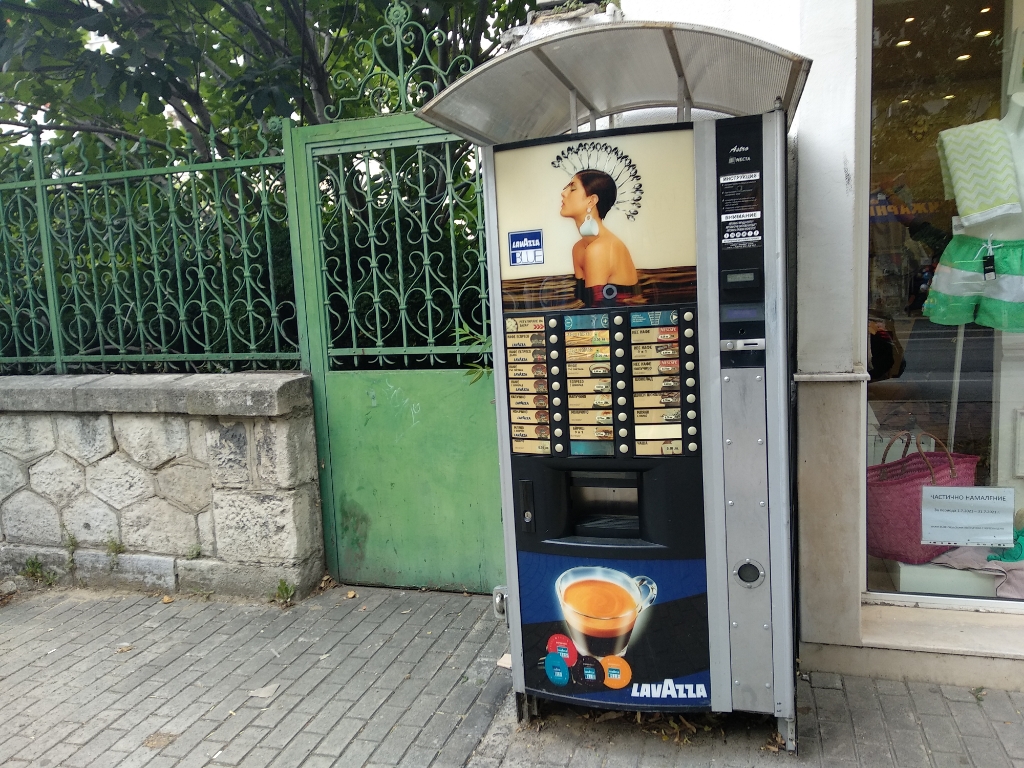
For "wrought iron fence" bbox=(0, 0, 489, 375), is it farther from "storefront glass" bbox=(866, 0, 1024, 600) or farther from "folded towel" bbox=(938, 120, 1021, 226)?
"folded towel" bbox=(938, 120, 1021, 226)

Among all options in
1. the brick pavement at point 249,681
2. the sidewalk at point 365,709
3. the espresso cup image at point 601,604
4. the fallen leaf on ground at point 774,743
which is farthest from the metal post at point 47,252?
the fallen leaf on ground at point 774,743

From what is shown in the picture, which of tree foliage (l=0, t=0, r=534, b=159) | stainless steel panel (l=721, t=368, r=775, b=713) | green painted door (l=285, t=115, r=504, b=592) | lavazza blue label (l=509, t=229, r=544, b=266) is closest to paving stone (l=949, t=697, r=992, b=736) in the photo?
stainless steel panel (l=721, t=368, r=775, b=713)

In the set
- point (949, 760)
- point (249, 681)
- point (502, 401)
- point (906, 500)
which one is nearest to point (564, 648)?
point (502, 401)

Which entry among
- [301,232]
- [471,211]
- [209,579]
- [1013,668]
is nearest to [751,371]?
[1013,668]

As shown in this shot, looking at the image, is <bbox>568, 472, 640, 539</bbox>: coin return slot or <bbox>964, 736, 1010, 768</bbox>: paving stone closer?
<bbox>964, 736, 1010, 768</bbox>: paving stone

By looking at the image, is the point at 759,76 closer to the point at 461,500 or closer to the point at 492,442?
the point at 492,442

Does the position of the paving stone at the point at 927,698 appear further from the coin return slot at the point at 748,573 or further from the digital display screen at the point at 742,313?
the digital display screen at the point at 742,313

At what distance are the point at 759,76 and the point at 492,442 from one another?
7.72 feet

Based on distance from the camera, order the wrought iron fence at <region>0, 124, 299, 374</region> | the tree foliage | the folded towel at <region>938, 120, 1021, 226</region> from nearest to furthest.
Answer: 1. the folded towel at <region>938, 120, 1021, 226</region>
2. the wrought iron fence at <region>0, 124, 299, 374</region>
3. the tree foliage

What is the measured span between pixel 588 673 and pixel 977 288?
251 cm

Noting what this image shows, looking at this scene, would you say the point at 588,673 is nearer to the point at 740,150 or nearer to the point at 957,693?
the point at 957,693

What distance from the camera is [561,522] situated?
2861mm

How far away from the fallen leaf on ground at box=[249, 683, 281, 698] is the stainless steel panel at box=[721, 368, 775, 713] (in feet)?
6.68

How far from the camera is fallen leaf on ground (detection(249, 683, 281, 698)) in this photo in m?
3.48
